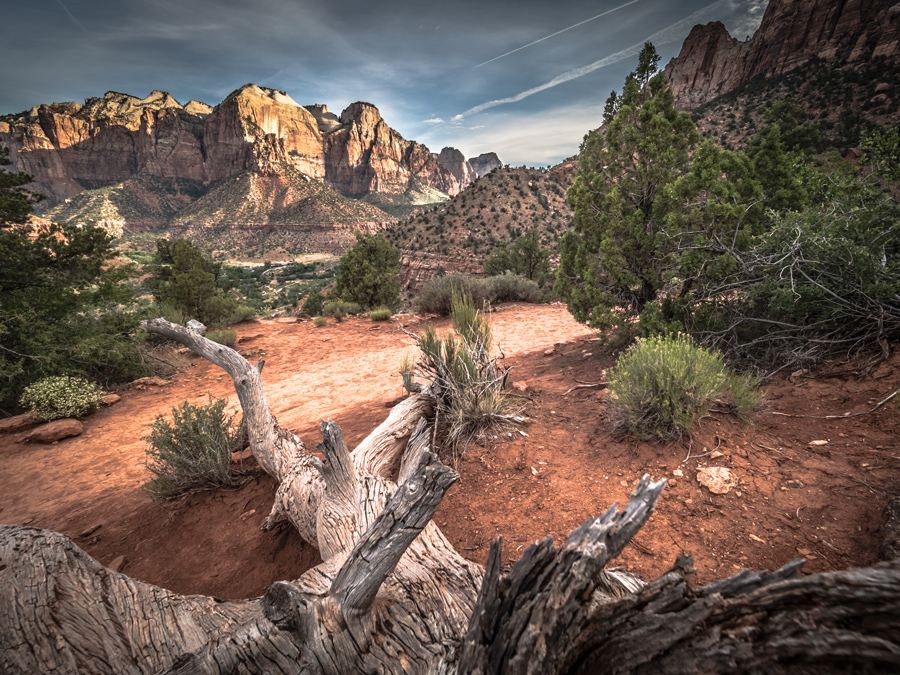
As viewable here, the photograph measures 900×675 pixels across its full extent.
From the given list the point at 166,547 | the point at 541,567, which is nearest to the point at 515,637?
the point at 541,567

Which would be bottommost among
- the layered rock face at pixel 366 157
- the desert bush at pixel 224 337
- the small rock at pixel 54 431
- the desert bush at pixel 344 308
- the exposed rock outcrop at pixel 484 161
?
the small rock at pixel 54 431

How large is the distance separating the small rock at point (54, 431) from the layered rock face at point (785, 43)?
54.8 meters

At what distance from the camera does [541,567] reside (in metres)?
1.15

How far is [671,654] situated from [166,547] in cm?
356

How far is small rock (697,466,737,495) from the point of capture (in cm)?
244

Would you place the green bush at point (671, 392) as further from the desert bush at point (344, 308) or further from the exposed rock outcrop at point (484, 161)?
the exposed rock outcrop at point (484, 161)

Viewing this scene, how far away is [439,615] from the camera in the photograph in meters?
1.60

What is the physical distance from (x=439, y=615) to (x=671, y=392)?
8.19ft

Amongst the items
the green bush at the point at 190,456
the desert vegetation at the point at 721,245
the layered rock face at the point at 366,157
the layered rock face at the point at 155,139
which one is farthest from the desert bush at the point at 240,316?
the layered rock face at the point at 366,157

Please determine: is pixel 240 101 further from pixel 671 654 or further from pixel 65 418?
pixel 671 654

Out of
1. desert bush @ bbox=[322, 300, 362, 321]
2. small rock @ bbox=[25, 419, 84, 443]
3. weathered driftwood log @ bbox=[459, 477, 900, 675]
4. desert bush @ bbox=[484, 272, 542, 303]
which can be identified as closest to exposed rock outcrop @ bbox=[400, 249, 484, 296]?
desert bush @ bbox=[322, 300, 362, 321]

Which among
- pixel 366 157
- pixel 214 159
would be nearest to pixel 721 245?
pixel 214 159

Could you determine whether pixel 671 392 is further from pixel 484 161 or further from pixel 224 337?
pixel 484 161

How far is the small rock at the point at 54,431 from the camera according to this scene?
5363mm
